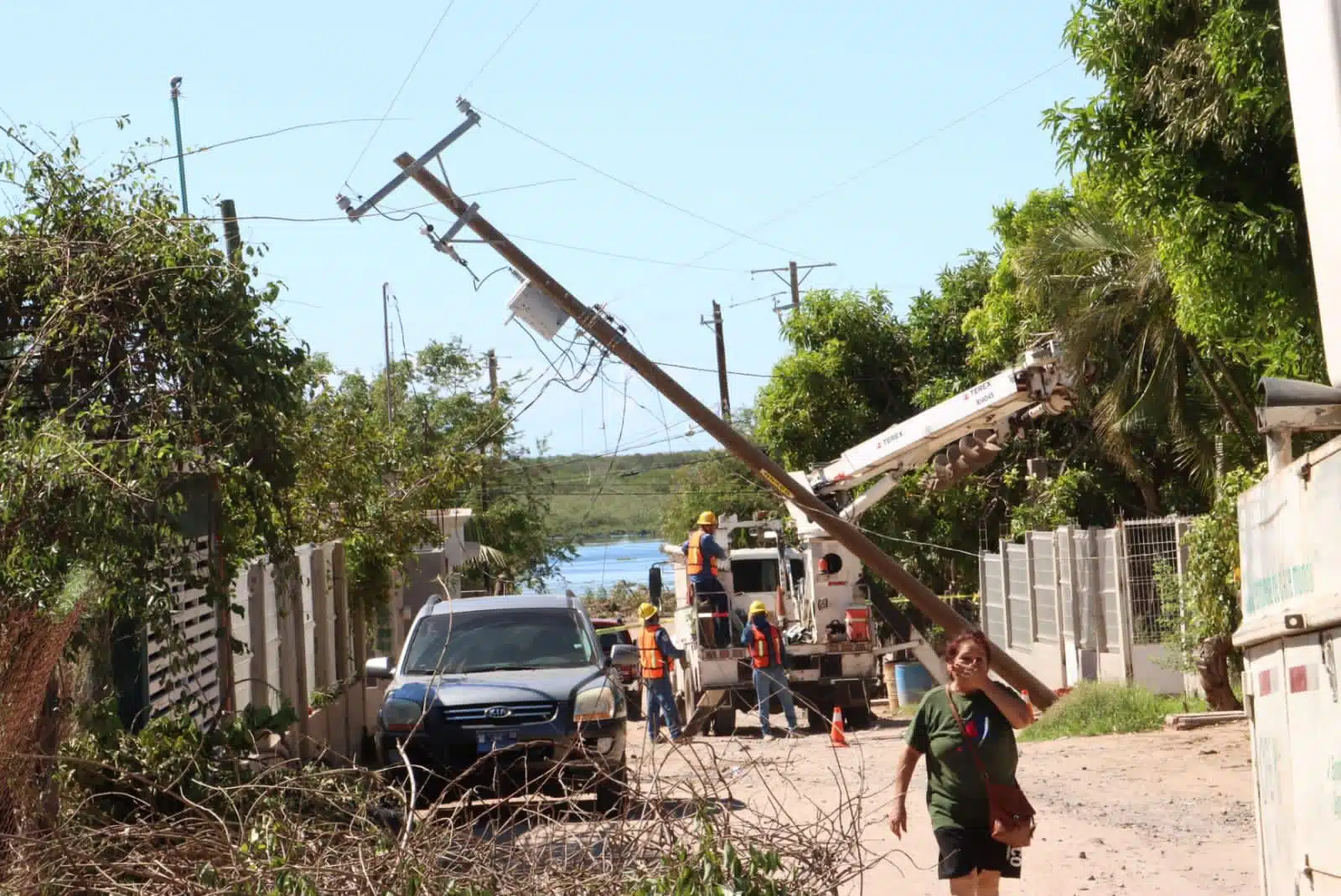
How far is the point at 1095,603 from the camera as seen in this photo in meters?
21.0

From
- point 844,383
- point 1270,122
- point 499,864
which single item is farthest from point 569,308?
point 844,383

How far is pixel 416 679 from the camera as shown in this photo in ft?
→ 41.9

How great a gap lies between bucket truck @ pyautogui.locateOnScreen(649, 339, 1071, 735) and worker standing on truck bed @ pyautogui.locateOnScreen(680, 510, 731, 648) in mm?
182

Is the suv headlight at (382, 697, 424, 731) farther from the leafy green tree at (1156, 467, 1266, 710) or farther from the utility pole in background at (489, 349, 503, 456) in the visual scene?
the utility pole in background at (489, 349, 503, 456)

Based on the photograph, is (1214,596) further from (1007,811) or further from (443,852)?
(443,852)

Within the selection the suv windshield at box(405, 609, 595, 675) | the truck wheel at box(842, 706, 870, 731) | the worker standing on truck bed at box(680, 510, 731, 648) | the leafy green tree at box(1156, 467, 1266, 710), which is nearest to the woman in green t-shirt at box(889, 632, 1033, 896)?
the suv windshield at box(405, 609, 595, 675)

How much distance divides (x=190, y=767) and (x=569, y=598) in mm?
6563

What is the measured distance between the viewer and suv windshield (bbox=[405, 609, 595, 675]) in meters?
13.2

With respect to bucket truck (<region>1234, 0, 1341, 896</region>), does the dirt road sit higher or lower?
lower

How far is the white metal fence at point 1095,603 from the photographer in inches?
776

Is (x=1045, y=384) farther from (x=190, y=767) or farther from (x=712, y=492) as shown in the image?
(x=712, y=492)

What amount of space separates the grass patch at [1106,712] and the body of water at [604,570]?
5.74 m

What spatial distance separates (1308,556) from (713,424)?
13262mm

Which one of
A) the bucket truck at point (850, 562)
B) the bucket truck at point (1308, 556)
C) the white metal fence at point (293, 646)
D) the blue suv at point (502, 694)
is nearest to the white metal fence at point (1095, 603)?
the bucket truck at point (850, 562)
